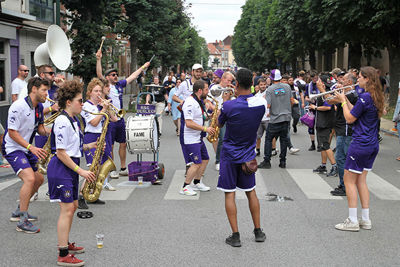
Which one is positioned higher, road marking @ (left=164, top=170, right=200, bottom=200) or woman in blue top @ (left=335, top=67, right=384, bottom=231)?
woman in blue top @ (left=335, top=67, right=384, bottom=231)

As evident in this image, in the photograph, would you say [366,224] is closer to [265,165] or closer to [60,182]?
[60,182]

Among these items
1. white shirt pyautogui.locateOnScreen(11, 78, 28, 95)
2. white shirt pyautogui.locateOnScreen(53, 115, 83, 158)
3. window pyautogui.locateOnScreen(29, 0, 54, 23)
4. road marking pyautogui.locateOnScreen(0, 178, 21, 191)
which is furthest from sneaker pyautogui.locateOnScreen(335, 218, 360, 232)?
window pyautogui.locateOnScreen(29, 0, 54, 23)

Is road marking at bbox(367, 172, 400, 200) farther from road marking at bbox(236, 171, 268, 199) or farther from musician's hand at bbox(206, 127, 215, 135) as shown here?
musician's hand at bbox(206, 127, 215, 135)

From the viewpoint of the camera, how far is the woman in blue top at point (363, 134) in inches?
245

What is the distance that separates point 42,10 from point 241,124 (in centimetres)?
2065

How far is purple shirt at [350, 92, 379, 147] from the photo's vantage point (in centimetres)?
621

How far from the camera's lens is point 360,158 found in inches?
247

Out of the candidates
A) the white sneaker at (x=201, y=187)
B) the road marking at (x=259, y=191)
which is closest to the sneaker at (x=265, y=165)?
the road marking at (x=259, y=191)

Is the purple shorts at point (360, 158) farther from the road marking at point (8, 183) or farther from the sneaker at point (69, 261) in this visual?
the road marking at point (8, 183)

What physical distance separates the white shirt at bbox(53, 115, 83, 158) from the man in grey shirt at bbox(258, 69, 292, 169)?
6.14 m

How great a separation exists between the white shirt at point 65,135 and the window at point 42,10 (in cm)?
1883

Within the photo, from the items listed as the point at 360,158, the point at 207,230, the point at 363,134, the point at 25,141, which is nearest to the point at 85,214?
the point at 25,141

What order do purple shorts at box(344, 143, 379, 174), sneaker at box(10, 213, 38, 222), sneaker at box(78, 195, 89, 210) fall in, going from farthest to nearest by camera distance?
sneaker at box(78, 195, 89, 210) → sneaker at box(10, 213, 38, 222) → purple shorts at box(344, 143, 379, 174)

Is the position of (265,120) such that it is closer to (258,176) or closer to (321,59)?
(258,176)
